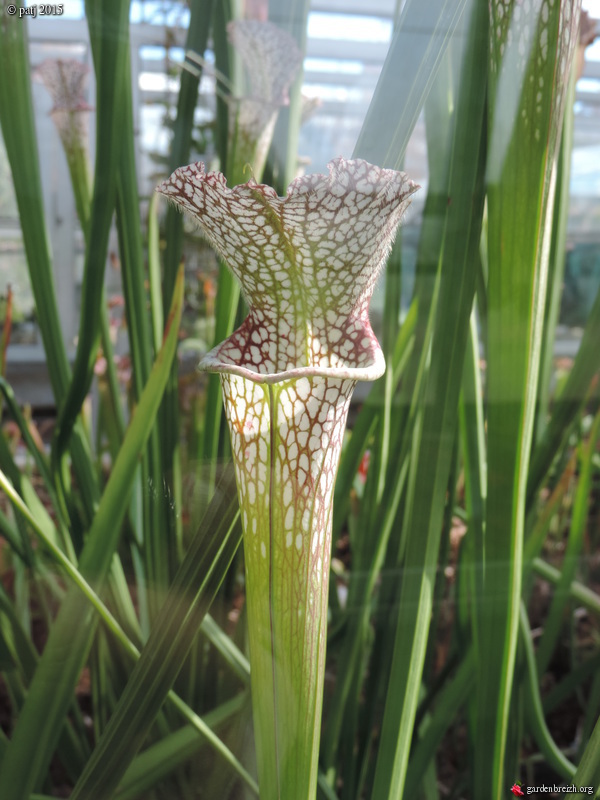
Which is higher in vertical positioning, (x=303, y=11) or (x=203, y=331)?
(x=303, y=11)

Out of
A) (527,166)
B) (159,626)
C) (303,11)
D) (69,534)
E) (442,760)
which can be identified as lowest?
(442,760)

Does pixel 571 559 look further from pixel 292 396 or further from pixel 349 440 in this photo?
pixel 292 396

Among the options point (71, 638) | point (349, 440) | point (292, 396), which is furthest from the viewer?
point (349, 440)

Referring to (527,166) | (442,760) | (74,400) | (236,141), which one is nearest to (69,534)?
(74,400)

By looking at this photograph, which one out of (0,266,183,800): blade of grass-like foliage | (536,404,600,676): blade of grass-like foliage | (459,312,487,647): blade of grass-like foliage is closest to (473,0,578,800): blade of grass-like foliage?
(459,312,487,647): blade of grass-like foliage

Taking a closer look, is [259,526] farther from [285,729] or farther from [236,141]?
[236,141]

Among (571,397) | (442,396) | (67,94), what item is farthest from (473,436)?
(67,94)
